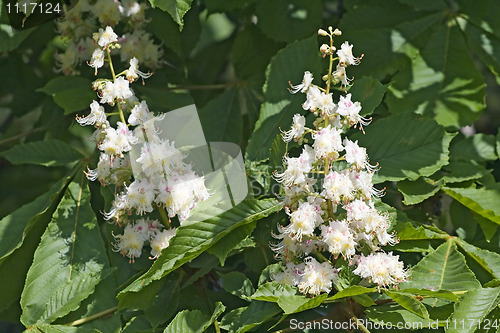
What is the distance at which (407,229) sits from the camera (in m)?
1.74

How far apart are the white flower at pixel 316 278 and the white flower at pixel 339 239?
0.18 feet


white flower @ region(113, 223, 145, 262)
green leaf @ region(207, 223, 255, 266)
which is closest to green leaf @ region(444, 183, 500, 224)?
green leaf @ region(207, 223, 255, 266)

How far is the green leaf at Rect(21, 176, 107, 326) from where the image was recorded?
1.77m

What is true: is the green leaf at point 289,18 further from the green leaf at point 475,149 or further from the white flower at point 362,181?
the white flower at point 362,181

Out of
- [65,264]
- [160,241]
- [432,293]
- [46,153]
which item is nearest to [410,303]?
[432,293]

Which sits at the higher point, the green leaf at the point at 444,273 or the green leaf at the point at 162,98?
the green leaf at the point at 162,98

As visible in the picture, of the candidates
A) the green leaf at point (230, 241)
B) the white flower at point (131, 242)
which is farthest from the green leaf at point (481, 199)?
the white flower at point (131, 242)

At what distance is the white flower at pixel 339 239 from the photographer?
60.8 inches

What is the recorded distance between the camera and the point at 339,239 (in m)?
1.55

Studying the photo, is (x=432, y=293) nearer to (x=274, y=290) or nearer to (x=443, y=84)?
(x=274, y=290)

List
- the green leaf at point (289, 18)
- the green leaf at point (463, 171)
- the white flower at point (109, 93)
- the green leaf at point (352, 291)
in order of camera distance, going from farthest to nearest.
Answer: the green leaf at point (289, 18) < the green leaf at point (463, 171) < the white flower at point (109, 93) < the green leaf at point (352, 291)

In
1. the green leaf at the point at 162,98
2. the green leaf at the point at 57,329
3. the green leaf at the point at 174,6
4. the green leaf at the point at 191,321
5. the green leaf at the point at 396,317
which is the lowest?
the green leaf at the point at 57,329

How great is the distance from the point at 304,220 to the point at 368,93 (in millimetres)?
435

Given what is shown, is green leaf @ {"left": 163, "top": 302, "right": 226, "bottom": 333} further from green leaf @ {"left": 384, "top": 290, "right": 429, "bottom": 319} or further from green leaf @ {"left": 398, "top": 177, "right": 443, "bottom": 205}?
green leaf @ {"left": 398, "top": 177, "right": 443, "bottom": 205}
